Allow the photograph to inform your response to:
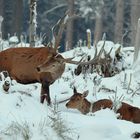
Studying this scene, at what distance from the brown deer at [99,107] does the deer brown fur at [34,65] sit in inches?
24.8

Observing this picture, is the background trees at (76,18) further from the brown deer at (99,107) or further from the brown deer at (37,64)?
the brown deer at (37,64)

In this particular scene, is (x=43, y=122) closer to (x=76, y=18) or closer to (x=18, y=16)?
(x=18, y=16)

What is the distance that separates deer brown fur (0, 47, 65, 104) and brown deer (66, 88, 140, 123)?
0.63 metres

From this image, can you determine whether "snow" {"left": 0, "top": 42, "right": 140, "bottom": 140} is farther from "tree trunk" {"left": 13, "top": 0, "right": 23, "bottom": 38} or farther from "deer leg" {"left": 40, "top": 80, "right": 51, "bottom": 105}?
"tree trunk" {"left": 13, "top": 0, "right": 23, "bottom": 38}

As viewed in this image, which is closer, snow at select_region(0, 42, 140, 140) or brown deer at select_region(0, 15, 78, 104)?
snow at select_region(0, 42, 140, 140)

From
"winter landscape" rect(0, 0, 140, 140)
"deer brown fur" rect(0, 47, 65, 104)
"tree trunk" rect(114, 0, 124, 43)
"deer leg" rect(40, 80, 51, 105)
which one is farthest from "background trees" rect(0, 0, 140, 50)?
"deer leg" rect(40, 80, 51, 105)

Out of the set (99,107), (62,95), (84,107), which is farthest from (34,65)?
(62,95)

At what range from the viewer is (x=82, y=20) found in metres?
47.3

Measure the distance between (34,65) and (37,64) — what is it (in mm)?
62

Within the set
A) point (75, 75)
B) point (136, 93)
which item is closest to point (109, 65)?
point (75, 75)

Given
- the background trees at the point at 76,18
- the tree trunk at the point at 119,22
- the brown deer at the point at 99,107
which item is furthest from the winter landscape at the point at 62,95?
the background trees at the point at 76,18

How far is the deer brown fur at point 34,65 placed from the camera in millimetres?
6520

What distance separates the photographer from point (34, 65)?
6.80m

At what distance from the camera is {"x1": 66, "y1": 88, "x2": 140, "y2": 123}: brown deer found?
23.3ft
